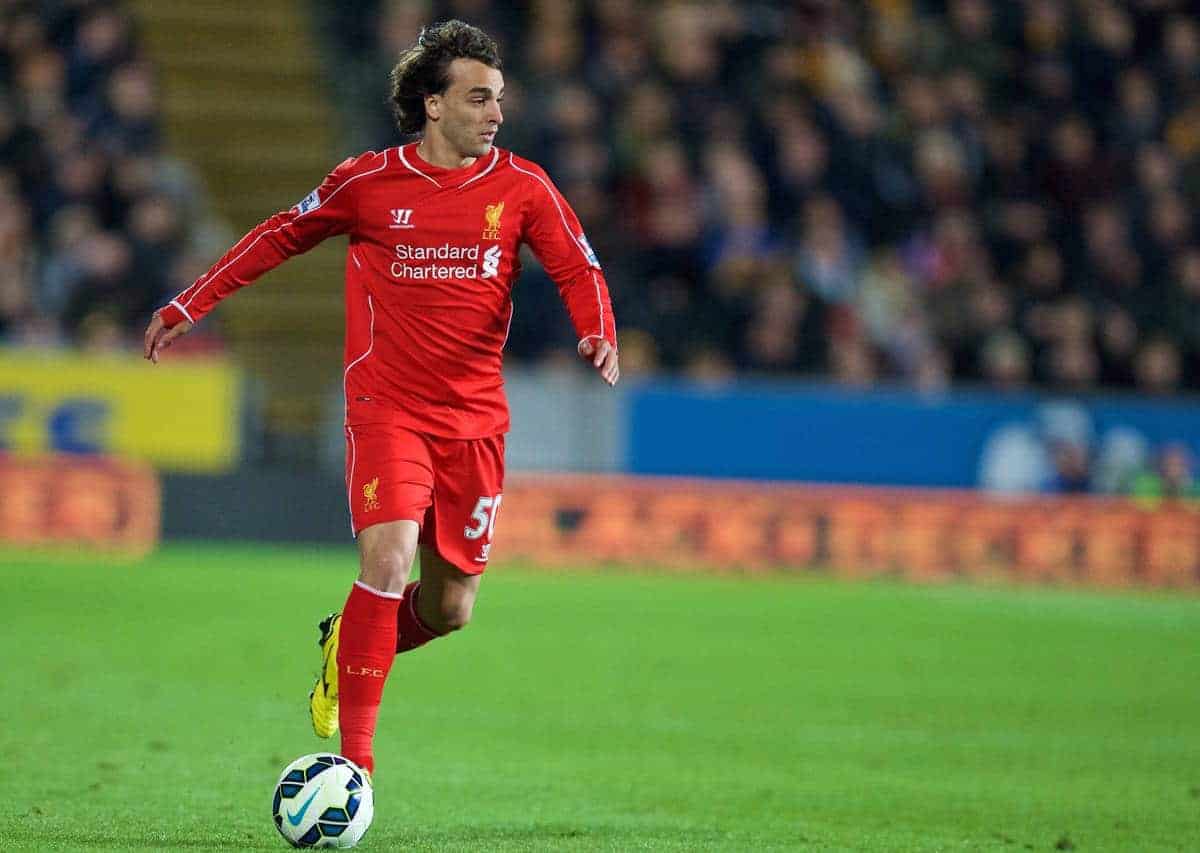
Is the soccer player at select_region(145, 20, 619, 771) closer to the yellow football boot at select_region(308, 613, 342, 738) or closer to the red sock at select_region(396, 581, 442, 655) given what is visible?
the yellow football boot at select_region(308, 613, 342, 738)

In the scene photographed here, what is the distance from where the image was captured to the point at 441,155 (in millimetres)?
6297

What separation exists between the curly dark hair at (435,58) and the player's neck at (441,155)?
128 mm

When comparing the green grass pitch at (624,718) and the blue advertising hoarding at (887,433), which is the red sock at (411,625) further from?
the blue advertising hoarding at (887,433)

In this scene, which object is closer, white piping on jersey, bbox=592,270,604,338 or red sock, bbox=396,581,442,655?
white piping on jersey, bbox=592,270,604,338

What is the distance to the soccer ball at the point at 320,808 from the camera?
5.43 m

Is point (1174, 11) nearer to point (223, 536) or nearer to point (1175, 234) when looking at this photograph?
point (1175, 234)

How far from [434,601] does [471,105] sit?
157 cm

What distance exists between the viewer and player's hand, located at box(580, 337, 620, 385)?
605cm

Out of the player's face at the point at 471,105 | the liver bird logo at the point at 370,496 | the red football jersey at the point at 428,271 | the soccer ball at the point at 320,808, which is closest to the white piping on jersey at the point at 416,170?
the red football jersey at the point at 428,271

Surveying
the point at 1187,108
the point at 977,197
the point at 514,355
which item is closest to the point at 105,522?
the point at 514,355

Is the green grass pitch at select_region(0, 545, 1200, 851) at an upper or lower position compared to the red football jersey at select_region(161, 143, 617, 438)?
lower

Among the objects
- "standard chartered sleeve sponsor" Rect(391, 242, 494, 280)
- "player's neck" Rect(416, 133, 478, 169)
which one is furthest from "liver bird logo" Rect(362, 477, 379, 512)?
"player's neck" Rect(416, 133, 478, 169)

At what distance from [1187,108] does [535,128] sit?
592cm

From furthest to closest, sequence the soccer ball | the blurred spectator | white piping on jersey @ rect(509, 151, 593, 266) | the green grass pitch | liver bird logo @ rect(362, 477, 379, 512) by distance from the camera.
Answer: the blurred spectator → white piping on jersey @ rect(509, 151, 593, 266) → the green grass pitch → liver bird logo @ rect(362, 477, 379, 512) → the soccer ball
